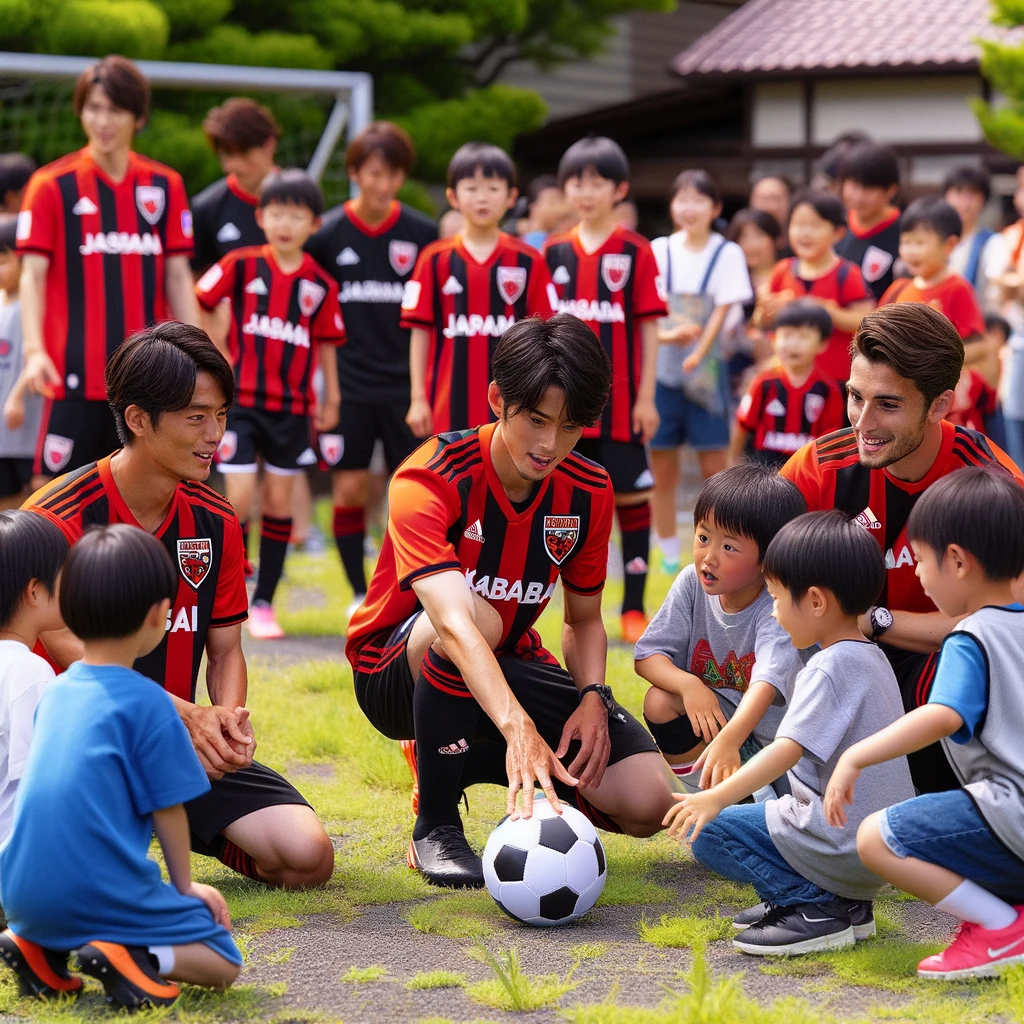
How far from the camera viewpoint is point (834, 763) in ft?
11.1

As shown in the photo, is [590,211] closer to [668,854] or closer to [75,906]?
[668,854]

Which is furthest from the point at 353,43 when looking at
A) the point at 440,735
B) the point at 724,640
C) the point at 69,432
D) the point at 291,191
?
the point at 440,735

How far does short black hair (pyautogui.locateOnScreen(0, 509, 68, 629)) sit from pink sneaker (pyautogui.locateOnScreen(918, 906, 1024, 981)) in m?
2.15

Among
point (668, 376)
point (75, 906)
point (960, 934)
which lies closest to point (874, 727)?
point (960, 934)

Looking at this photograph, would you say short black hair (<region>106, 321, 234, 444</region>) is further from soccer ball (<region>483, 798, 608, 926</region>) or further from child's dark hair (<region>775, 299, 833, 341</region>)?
child's dark hair (<region>775, 299, 833, 341</region>)

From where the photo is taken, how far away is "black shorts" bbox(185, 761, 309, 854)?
375 centimetres

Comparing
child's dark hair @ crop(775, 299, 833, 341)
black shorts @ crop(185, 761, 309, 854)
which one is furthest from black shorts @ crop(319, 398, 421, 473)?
black shorts @ crop(185, 761, 309, 854)

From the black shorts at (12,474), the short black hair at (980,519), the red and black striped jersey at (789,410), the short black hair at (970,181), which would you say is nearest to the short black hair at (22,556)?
the short black hair at (980,519)

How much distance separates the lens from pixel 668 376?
8289 mm

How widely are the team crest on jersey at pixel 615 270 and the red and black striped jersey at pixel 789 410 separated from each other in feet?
2.88

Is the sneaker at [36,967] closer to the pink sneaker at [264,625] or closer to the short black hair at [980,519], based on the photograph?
the short black hair at [980,519]

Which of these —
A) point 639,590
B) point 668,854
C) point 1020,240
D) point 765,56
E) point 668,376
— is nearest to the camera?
point 668,854

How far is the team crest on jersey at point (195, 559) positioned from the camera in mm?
3834

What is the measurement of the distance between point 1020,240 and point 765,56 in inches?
351
